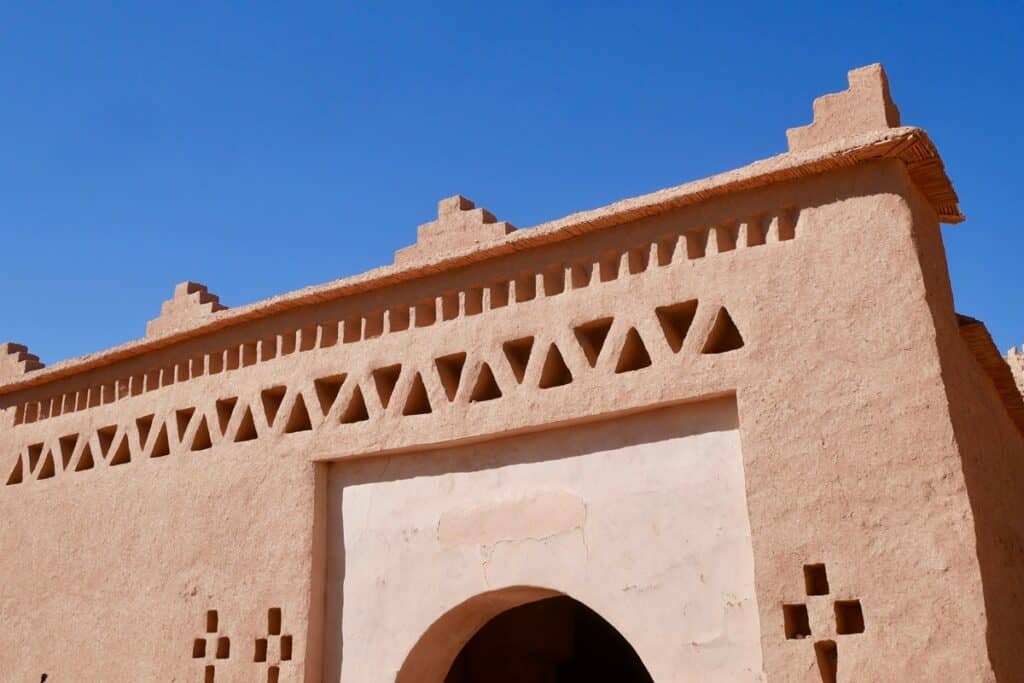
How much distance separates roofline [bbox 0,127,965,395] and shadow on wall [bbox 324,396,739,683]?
3.83ft

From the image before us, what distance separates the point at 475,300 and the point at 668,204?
146cm

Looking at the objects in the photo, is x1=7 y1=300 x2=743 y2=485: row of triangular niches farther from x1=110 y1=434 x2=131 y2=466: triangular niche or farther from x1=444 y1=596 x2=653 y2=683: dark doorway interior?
x1=444 y1=596 x2=653 y2=683: dark doorway interior

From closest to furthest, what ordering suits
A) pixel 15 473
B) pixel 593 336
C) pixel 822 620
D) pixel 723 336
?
pixel 822 620 < pixel 723 336 < pixel 593 336 < pixel 15 473

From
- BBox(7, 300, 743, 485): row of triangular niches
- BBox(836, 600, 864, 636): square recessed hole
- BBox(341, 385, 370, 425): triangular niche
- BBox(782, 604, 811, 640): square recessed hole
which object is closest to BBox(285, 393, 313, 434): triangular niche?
BBox(7, 300, 743, 485): row of triangular niches

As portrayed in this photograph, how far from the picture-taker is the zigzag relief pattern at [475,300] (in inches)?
245

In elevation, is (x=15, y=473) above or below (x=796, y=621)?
above

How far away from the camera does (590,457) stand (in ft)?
21.3

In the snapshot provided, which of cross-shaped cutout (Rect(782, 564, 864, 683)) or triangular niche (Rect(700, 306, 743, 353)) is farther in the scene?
triangular niche (Rect(700, 306, 743, 353))

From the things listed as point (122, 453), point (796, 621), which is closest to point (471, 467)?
point (796, 621)

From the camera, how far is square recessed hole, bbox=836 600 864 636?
5.37 m

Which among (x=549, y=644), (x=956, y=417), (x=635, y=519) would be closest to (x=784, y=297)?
(x=956, y=417)

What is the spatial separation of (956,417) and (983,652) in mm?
1132

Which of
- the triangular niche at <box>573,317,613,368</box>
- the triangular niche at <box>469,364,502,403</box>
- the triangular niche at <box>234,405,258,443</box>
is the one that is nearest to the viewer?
the triangular niche at <box>573,317,613,368</box>

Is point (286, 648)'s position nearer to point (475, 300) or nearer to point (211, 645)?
point (211, 645)
